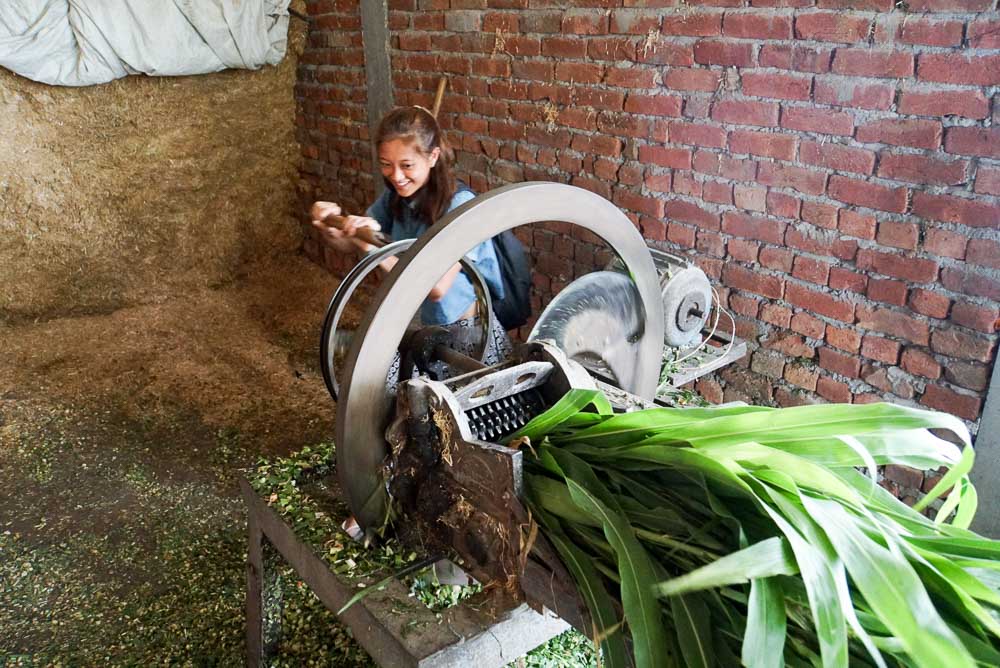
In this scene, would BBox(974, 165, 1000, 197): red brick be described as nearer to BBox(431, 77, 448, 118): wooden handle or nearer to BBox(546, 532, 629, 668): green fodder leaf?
BBox(546, 532, 629, 668): green fodder leaf

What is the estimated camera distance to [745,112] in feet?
8.27

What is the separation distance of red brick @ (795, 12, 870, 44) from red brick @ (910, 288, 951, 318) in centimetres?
74

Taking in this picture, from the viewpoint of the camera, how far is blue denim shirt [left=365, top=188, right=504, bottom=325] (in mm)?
2363

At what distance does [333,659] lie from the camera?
2062mm

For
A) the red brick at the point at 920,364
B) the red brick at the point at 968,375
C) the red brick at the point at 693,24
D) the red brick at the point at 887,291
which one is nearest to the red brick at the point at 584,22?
the red brick at the point at 693,24

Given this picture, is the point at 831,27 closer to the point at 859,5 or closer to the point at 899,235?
the point at 859,5

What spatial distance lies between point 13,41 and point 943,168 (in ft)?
13.3

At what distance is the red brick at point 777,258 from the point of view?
2547 millimetres

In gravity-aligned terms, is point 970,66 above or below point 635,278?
above

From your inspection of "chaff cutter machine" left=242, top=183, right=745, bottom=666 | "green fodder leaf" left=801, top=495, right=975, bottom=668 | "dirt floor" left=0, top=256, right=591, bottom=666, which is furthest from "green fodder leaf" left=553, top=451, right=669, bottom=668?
"dirt floor" left=0, top=256, right=591, bottom=666

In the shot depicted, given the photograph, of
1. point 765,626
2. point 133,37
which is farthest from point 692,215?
point 133,37

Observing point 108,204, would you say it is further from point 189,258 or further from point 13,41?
point 13,41

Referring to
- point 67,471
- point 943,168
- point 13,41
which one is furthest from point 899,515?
point 13,41

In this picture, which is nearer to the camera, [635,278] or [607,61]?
[635,278]
